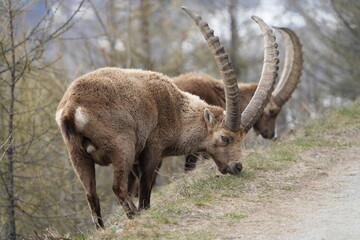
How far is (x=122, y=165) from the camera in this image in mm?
7223

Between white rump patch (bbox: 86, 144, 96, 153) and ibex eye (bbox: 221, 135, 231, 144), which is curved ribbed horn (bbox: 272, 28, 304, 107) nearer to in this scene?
ibex eye (bbox: 221, 135, 231, 144)

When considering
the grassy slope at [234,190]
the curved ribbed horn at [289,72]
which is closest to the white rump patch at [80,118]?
the grassy slope at [234,190]

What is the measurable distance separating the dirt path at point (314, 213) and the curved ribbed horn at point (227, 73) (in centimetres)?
138

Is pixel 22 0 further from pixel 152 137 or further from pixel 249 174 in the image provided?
pixel 249 174

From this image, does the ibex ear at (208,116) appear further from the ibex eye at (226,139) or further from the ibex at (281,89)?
the ibex at (281,89)

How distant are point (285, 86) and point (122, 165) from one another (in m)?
7.81

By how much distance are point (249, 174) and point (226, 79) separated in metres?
1.40

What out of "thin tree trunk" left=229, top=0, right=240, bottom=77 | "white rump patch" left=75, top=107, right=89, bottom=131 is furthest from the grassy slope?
"thin tree trunk" left=229, top=0, right=240, bottom=77

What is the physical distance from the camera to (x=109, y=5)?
21.1 meters

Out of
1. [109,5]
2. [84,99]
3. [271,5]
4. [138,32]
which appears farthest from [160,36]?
[84,99]

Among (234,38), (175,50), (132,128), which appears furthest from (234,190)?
(234,38)

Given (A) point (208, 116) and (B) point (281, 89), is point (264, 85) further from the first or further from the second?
(B) point (281, 89)

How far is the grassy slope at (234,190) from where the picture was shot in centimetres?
604

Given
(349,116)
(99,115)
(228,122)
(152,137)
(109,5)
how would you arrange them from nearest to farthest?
(99,115), (152,137), (228,122), (349,116), (109,5)
